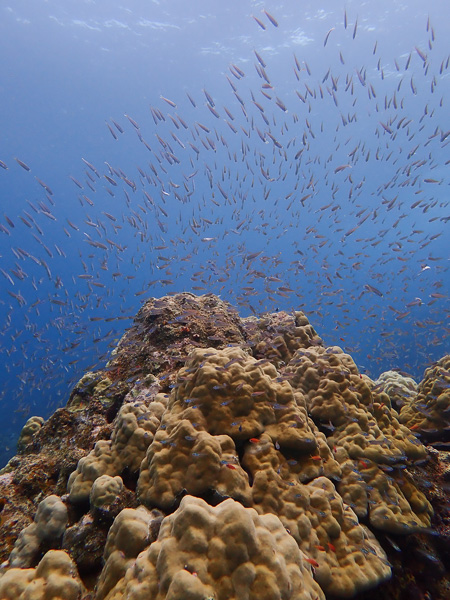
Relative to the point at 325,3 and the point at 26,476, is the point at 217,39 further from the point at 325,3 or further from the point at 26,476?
the point at 26,476

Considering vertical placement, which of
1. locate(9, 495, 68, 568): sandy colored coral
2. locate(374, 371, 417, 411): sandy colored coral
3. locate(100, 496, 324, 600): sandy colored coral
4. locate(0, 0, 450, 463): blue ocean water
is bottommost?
locate(100, 496, 324, 600): sandy colored coral

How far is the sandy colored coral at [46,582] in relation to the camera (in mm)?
2209

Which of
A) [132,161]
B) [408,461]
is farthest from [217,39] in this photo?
[408,461]

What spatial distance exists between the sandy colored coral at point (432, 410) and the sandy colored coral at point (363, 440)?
934mm

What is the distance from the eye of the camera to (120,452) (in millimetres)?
3582

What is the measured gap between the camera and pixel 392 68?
2892 cm

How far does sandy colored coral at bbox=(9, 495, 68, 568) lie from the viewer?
2879 millimetres

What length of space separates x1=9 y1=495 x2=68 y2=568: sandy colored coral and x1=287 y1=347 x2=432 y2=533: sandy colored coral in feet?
10.1

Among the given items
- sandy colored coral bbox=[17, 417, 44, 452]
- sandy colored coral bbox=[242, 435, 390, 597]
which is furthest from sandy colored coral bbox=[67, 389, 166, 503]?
sandy colored coral bbox=[17, 417, 44, 452]

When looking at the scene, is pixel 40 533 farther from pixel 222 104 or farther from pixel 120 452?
pixel 222 104

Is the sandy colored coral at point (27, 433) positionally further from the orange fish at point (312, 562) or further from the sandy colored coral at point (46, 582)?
the orange fish at point (312, 562)

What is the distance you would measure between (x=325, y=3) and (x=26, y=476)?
37.0m

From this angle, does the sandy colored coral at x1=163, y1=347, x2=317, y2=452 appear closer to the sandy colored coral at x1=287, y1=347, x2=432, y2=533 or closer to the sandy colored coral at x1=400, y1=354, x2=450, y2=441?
the sandy colored coral at x1=287, y1=347, x2=432, y2=533

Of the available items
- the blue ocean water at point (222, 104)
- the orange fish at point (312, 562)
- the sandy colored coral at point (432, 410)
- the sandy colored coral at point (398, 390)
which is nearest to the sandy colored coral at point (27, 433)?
the orange fish at point (312, 562)
